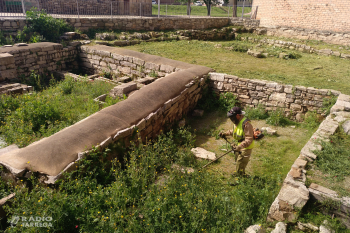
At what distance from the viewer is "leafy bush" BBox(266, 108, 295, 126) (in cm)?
802

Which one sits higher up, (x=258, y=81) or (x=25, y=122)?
(x=258, y=81)

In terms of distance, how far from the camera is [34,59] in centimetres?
1043

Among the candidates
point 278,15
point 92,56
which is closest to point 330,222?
point 92,56

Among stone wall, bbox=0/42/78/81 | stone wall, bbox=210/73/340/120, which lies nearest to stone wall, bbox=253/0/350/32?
stone wall, bbox=210/73/340/120

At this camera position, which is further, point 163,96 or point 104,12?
point 104,12

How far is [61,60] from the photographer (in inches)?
455

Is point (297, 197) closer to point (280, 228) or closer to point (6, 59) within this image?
point (280, 228)

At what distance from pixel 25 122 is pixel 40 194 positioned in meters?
3.21

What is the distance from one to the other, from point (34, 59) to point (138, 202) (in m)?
9.08

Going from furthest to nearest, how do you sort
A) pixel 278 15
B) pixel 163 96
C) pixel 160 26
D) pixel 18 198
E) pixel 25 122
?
pixel 278 15 → pixel 160 26 → pixel 163 96 → pixel 25 122 → pixel 18 198

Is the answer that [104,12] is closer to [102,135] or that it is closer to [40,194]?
[102,135]

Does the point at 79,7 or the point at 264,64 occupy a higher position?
the point at 79,7

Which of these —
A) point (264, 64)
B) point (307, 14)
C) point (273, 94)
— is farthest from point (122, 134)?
point (307, 14)

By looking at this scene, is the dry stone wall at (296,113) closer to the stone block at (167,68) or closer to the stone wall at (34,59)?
the stone block at (167,68)
